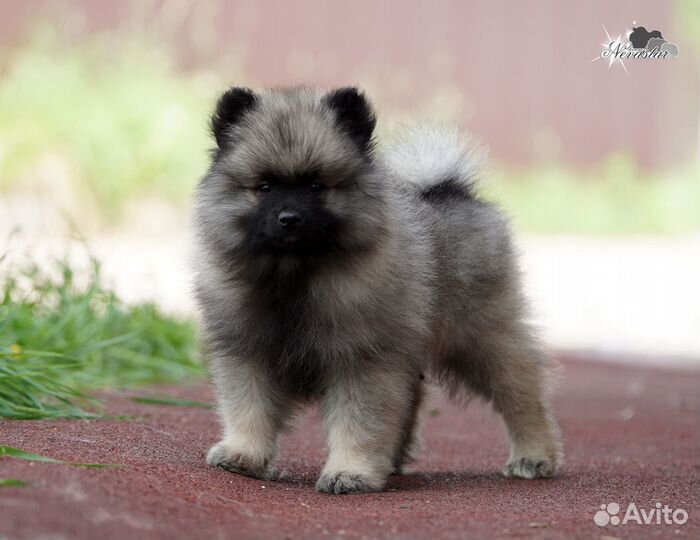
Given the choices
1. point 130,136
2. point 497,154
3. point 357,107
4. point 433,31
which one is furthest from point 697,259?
point 357,107

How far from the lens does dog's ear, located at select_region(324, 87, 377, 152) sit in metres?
4.19

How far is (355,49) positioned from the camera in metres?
14.3

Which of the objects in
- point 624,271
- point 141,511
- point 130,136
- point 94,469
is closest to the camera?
point 141,511

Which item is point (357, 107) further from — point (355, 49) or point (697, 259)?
point (355, 49)

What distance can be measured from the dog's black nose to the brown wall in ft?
33.1

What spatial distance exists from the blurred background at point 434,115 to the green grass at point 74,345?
1.96 meters

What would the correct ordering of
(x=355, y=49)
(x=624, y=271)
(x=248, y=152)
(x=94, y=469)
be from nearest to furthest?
(x=94, y=469), (x=248, y=152), (x=624, y=271), (x=355, y=49)

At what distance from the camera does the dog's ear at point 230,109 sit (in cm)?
417

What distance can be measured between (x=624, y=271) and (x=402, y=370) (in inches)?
354

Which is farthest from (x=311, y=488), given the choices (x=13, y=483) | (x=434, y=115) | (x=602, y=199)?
(x=602, y=199)

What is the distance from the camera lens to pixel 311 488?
4059mm

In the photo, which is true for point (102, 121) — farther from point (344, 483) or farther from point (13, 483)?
point (13, 483)

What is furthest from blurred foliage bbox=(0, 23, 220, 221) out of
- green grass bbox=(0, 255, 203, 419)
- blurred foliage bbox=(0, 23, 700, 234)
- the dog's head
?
the dog's head

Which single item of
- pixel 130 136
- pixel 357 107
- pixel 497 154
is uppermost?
pixel 497 154
